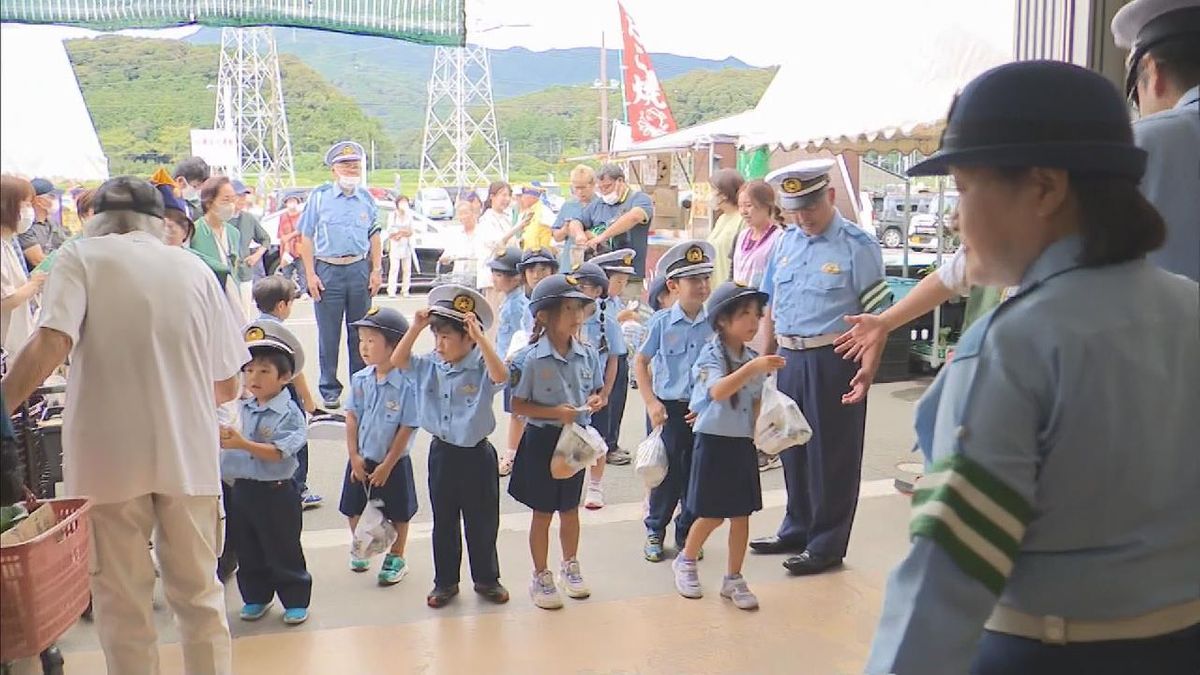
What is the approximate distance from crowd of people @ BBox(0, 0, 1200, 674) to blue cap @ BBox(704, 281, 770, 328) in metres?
0.03

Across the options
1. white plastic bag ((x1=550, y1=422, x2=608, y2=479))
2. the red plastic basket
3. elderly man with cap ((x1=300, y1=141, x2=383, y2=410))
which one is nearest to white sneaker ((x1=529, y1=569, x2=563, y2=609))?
white plastic bag ((x1=550, y1=422, x2=608, y2=479))

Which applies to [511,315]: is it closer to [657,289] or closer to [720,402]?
[657,289]

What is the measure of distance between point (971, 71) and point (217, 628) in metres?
4.77

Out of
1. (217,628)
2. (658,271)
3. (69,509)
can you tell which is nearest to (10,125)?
(69,509)

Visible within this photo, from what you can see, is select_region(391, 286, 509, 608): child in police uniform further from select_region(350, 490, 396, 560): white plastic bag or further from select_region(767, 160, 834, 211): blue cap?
select_region(767, 160, 834, 211): blue cap

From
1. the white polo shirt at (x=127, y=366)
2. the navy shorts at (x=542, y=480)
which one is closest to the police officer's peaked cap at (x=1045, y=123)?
the white polo shirt at (x=127, y=366)

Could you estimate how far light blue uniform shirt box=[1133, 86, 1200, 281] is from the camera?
185 cm

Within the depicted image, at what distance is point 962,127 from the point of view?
1237mm

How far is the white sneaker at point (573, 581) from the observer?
411 cm

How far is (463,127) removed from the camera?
20125 mm

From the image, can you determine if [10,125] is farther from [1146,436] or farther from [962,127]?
[1146,436]

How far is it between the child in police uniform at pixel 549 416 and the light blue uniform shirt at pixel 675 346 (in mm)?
586

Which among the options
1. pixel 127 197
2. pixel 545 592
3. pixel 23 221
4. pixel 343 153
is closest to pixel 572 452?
pixel 545 592

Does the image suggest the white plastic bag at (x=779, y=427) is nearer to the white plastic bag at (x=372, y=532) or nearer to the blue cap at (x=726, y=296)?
the blue cap at (x=726, y=296)
